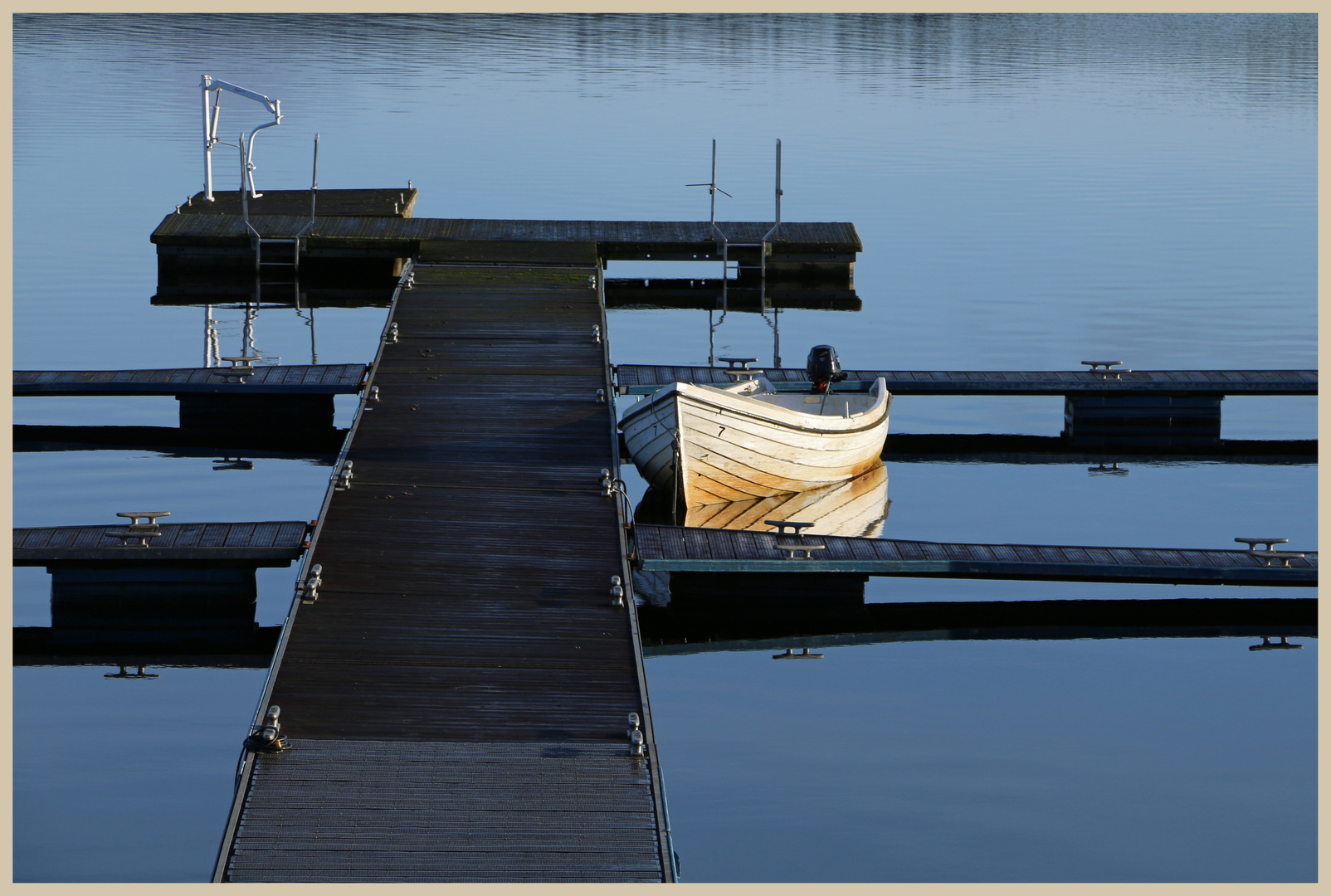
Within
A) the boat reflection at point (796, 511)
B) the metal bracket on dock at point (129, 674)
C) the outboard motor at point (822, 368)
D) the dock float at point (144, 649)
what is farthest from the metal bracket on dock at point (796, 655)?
the outboard motor at point (822, 368)

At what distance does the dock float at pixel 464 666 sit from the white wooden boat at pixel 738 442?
741 mm

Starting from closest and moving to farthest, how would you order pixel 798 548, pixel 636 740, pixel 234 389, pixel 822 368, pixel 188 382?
pixel 636 740 → pixel 798 548 → pixel 822 368 → pixel 234 389 → pixel 188 382

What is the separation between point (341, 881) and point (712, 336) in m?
22.7

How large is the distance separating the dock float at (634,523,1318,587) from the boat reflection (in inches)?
129

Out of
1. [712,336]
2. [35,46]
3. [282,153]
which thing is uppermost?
[35,46]

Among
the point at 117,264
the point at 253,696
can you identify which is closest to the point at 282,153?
the point at 117,264

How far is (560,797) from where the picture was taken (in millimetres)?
12297

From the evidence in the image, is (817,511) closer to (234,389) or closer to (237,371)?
(234,389)

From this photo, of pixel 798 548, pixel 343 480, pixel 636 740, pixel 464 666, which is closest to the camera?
pixel 636 740

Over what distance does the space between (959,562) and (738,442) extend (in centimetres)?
446

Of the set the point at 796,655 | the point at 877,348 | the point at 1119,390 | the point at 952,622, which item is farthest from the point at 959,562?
the point at 877,348

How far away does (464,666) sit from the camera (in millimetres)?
14562

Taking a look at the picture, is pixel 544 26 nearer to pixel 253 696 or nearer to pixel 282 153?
pixel 282 153

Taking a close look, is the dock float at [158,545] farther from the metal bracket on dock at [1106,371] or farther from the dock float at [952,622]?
the metal bracket on dock at [1106,371]
